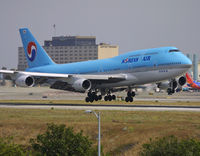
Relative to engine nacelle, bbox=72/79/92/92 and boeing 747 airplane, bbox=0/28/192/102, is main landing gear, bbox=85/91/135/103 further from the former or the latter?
engine nacelle, bbox=72/79/92/92

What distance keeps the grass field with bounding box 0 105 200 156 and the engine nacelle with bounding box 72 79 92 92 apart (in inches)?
337

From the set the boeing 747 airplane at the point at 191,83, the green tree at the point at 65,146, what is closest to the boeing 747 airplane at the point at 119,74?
the green tree at the point at 65,146

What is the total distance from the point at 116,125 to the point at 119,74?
70.6 ft

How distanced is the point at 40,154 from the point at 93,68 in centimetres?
4003

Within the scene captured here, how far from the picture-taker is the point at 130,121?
52.6m

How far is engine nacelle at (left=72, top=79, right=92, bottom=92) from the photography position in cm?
6988

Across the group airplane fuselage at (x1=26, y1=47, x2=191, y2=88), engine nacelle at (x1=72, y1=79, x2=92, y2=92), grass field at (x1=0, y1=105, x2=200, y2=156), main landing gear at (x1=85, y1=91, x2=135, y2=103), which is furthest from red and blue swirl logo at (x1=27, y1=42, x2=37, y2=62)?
grass field at (x1=0, y1=105, x2=200, y2=156)

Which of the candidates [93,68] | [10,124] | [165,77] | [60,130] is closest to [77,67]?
[93,68]

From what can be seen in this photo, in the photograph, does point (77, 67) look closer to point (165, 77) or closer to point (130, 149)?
point (165, 77)

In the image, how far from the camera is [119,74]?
71.3 meters

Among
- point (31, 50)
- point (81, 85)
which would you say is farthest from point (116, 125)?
point (31, 50)

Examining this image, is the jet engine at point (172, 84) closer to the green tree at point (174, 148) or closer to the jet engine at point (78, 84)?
the jet engine at point (78, 84)

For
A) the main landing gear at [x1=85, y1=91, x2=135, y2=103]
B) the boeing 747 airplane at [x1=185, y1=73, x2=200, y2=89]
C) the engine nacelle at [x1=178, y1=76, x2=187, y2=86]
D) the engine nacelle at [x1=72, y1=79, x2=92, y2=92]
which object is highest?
the boeing 747 airplane at [x1=185, y1=73, x2=200, y2=89]

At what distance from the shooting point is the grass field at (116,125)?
46.2 meters
